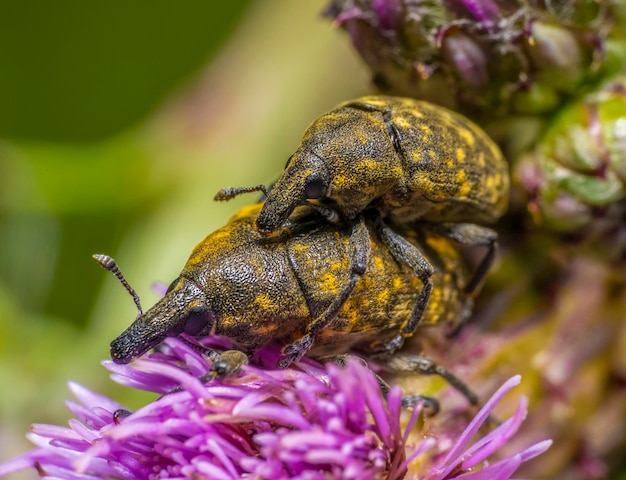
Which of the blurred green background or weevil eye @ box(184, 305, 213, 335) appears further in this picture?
the blurred green background

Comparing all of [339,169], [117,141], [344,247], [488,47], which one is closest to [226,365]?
[344,247]

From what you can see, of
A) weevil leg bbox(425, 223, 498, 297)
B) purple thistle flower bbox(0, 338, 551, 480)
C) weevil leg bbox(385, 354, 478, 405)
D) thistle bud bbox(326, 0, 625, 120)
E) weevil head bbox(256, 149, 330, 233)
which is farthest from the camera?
thistle bud bbox(326, 0, 625, 120)

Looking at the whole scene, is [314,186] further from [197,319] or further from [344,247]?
[197,319]

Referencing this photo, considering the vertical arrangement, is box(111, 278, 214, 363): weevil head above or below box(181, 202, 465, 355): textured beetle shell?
above

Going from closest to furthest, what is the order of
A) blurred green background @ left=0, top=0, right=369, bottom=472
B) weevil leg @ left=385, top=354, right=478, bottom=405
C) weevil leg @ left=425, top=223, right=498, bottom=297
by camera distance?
weevil leg @ left=385, top=354, right=478, bottom=405, weevil leg @ left=425, top=223, right=498, bottom=297, blurred green background @ left=0, top=0, right=369, bottom=472

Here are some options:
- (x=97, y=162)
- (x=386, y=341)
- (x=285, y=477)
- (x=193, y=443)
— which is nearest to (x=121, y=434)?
(x=193, y=443)

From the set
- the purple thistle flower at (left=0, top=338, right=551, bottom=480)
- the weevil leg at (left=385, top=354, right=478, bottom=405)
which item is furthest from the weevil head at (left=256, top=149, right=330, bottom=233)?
the weevil leg at (left=385, top=354, right=478, bottom=405)

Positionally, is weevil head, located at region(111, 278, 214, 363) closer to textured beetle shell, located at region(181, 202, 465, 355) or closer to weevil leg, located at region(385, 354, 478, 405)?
textured beetle shell, located at region(181, 202, 465, 355)
